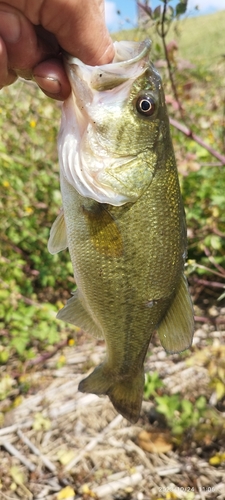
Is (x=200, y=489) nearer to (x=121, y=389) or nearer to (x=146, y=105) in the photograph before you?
(x=121, y=389)

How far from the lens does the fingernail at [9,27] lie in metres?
1.39

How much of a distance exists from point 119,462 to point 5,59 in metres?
2.27

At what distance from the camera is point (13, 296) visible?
3.23 metres

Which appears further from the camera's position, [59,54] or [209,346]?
[209,346]

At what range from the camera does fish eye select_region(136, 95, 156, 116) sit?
4.69 feet

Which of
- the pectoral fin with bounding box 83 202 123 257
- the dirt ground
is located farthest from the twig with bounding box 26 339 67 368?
the pectoral fin with bounding box 83 202 123 257

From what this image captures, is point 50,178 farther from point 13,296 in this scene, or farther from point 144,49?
point 144,49

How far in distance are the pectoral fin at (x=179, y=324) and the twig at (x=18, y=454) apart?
1529mm

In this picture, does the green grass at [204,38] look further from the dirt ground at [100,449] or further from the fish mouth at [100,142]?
the fish mouth at [100,142]

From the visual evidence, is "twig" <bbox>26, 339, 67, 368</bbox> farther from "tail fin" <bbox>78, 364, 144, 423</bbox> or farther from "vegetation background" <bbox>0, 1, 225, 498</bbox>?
"tail fin" <bbox>78, 364, 144, 423</bbox>

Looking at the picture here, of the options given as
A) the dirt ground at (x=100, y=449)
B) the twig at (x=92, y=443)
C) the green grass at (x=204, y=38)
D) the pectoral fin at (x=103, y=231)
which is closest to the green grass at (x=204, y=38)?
the green grass at (x=204, y=38)

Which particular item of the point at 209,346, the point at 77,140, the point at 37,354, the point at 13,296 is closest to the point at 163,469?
the point at 209,346

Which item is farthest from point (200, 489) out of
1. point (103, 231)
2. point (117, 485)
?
point (103, 231)

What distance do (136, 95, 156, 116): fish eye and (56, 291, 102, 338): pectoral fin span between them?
730 millimetres
